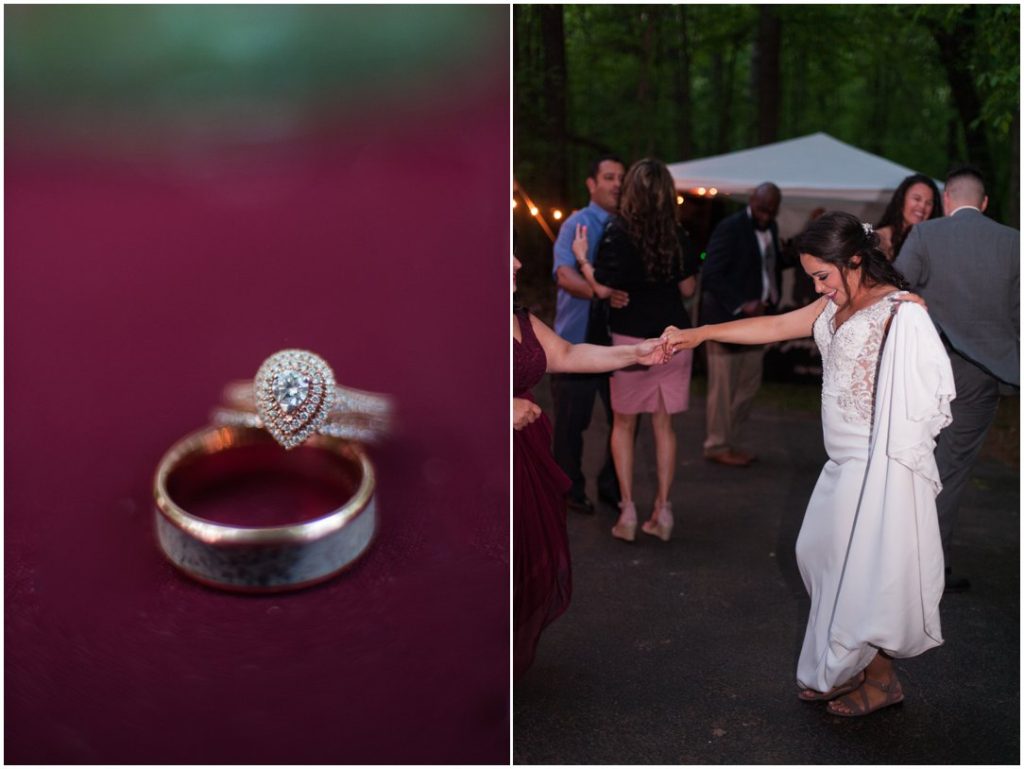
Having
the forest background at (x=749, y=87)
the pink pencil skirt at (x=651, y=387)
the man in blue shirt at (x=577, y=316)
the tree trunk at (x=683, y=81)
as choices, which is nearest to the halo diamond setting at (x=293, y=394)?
the pink pencil skirt at (x=651, y=387)

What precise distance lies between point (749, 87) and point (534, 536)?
2039 cm

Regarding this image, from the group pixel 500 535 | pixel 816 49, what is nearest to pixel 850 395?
pixel 500 535

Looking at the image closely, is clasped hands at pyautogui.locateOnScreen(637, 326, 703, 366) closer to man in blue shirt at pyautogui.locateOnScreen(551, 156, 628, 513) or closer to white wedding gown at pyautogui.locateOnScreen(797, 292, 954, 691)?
white wedding gown at pyautogui.locateOnScreen(797, 292, 954, 691)

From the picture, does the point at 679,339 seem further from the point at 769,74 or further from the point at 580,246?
the point at 769,74

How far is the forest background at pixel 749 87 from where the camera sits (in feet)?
24.3

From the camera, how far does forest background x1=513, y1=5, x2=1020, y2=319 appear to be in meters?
7.41

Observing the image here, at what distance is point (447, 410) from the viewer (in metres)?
2.14

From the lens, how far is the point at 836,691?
10.5ft

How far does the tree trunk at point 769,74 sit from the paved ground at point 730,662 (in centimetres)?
960

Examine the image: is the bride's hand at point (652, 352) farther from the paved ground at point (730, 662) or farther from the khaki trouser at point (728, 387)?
the khaki trouser at point (728, 387)

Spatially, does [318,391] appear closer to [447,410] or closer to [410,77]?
[447,410]

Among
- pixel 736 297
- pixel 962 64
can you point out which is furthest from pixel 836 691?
pixel 962 64

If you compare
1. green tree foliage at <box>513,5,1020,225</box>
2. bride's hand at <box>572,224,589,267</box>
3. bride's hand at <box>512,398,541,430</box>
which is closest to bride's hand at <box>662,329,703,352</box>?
bride's hand at <box>512,398,541,430</box>

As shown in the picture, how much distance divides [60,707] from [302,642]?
438 millimetres
